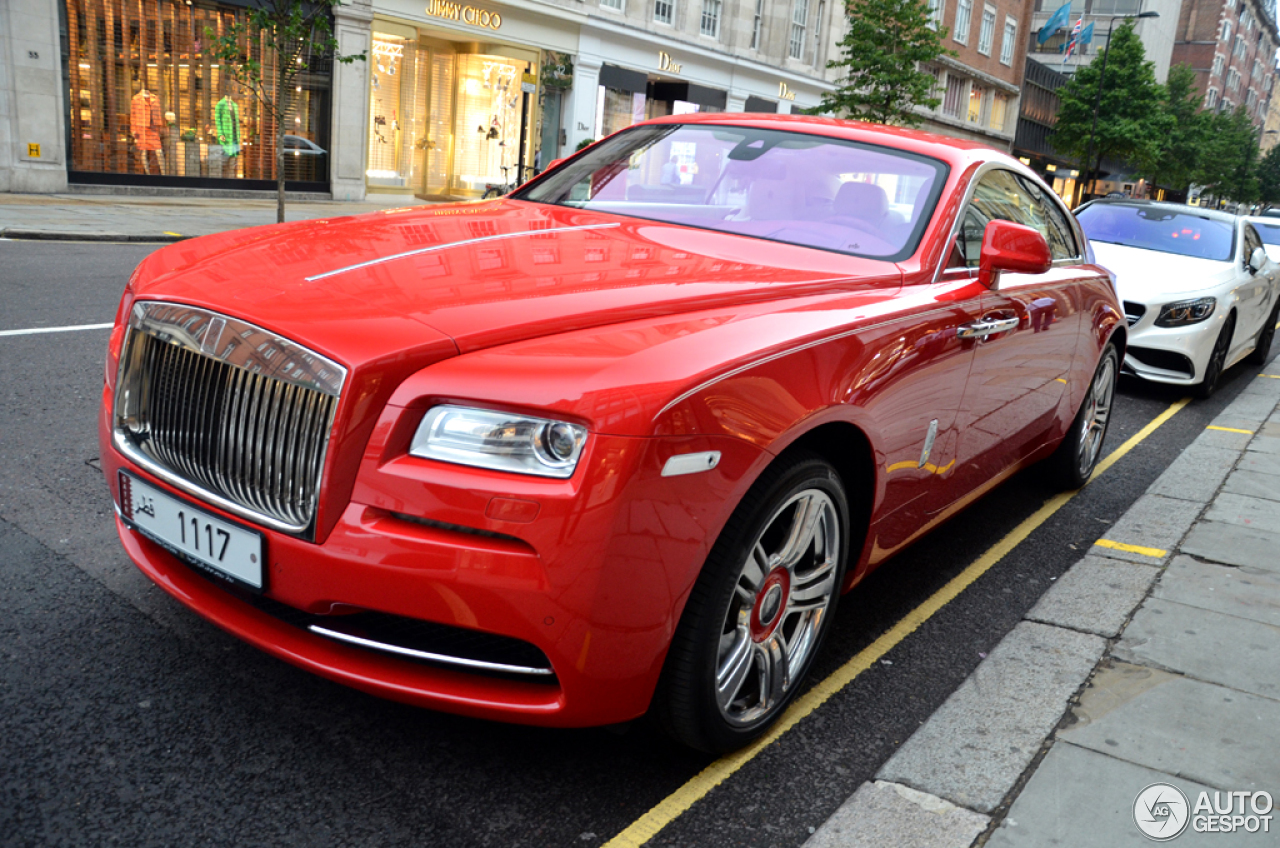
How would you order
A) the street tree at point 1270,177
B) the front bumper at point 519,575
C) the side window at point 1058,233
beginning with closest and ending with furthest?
1. the front bumper at point 519,575
2. the side window at point 1058,233
3. the street tree at point 1270,177

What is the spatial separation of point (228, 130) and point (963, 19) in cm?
3584

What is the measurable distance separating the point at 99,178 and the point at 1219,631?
1899 cm

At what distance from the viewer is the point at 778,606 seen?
2.74 meters

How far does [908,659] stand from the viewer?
333 cm

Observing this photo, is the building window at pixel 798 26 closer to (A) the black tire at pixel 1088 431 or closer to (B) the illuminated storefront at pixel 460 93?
(B) the illuminated storefront at pixel 460 93

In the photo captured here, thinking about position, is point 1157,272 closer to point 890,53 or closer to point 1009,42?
point 890,53

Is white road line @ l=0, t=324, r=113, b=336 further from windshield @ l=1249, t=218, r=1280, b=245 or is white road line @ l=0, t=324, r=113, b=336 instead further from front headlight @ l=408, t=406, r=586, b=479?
windshield @ l=1249, t=218, r=1280, b=245

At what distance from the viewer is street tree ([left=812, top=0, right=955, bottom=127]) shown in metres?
27.2

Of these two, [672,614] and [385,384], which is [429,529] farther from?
[672,614]

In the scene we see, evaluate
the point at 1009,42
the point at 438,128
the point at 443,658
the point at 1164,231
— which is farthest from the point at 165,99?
the point at 1009,42

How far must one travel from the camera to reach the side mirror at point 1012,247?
3482 mm

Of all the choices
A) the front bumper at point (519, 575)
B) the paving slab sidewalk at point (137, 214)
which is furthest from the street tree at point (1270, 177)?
the front bumper at point (519, 575)

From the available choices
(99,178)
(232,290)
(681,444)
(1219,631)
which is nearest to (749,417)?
(681,444)

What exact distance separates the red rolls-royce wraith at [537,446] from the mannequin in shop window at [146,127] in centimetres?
1770
